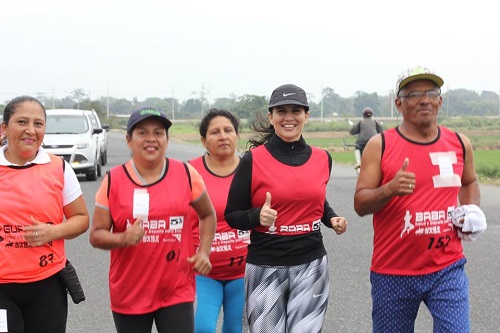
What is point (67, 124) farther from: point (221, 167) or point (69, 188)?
point (69, 188)

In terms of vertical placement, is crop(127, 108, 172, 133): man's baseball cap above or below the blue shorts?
above

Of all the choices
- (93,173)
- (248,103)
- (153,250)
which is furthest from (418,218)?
(248,103)

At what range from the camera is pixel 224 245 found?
16.0 ft

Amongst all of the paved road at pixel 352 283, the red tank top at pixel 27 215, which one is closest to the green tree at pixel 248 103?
the paved road at pixel 352 283

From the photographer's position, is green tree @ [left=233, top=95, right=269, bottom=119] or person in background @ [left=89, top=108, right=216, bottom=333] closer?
person in background @ [left=89, top=108, right=216, bottom=333]

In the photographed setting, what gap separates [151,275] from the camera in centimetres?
402

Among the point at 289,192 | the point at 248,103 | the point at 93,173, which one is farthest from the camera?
the point at 248,103

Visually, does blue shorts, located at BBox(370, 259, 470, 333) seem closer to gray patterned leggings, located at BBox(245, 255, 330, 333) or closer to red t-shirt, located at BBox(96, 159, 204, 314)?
gray patterned leggings, located at BBox(245, 255, 330, 333)

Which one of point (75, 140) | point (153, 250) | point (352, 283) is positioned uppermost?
point (153, 250)

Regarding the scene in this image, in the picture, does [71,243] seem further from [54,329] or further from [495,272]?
[54,329]

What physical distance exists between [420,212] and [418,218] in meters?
0.04

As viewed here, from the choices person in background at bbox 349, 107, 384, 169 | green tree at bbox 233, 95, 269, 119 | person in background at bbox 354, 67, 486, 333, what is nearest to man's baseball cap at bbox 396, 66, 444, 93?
person in background at bbox 354, 67, 486, 333

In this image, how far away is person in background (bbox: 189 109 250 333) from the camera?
475 cm

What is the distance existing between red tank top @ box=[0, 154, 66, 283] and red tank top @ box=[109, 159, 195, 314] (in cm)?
30
